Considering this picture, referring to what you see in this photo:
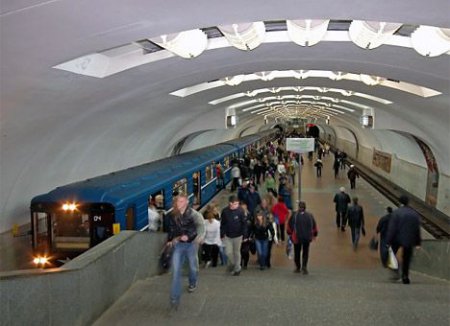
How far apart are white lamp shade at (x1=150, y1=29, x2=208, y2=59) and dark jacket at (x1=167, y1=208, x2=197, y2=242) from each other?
11.4 feet

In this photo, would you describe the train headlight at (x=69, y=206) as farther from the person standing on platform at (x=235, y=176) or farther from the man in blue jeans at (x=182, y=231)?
the person standing on platform at (x=235, y=176)

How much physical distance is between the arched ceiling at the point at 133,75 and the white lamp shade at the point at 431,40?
1.40 feet

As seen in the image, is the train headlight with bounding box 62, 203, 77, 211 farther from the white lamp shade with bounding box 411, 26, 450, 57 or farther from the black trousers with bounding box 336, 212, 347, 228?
the black trousers with bounding box 336, 212, 347, 228

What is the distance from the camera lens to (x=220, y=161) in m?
20.2

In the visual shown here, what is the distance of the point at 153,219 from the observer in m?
10.0

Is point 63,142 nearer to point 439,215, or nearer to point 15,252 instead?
point 15,252

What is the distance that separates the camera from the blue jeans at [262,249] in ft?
26.4

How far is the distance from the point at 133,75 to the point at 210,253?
372 cm

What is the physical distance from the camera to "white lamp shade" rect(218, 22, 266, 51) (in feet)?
24.0

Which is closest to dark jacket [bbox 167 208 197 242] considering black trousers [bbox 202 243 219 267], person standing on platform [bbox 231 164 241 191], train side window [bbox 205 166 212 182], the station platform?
the station platform

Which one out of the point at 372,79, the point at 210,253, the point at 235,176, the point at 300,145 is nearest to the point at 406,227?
the point at 210,253

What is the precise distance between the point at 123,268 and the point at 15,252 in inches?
251

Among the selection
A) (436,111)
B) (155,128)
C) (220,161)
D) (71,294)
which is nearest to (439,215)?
(436,111)

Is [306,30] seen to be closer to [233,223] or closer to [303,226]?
[303,226]
